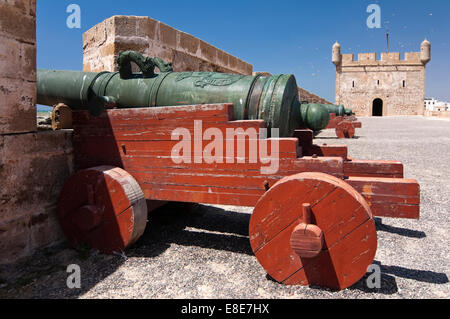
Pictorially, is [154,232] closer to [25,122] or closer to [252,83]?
[25,122]

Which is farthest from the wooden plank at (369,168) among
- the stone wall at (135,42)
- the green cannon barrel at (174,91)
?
the stone wall at (135,42)

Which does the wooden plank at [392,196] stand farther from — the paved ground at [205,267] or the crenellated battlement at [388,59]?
the crenellated battlement at [388,59]

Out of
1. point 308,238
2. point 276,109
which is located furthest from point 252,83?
point 308,238

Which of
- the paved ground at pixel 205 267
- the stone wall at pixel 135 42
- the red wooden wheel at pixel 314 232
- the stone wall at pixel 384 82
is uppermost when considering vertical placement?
the stone wall at pixel 384 82

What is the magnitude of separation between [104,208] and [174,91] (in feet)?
3.49

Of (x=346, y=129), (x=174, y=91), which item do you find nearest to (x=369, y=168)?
(x=174, y=91)

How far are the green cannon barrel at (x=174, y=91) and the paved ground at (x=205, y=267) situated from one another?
1076 millimetres

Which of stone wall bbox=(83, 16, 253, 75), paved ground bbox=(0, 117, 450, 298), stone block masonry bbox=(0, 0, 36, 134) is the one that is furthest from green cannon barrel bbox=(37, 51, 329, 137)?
stone wall bbox=(83, 16, 253, 75)

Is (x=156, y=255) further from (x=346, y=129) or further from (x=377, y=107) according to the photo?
(x=377, y=107)

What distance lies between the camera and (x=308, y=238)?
1.83 metres

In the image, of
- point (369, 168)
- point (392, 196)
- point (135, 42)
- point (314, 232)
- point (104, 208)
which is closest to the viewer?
point (314, 232)

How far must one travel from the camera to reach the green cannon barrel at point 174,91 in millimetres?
2455

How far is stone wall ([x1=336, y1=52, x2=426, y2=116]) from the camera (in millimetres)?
36406

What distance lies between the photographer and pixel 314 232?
5.96 ft
